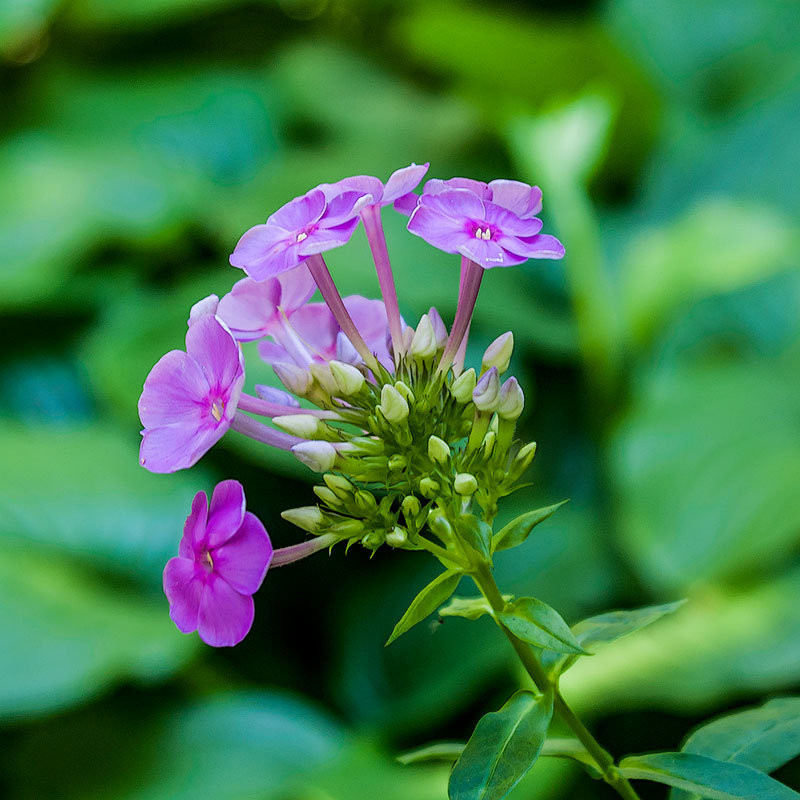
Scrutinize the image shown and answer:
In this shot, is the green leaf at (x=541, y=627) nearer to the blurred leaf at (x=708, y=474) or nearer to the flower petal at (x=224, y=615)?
the flower petal at (x=224, y=615)

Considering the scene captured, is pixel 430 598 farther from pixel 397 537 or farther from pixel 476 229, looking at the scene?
pixel 476 229

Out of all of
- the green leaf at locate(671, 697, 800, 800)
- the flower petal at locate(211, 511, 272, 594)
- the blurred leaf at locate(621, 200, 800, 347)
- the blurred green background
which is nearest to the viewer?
the flower petal at locate(211, 511, 272, 594)

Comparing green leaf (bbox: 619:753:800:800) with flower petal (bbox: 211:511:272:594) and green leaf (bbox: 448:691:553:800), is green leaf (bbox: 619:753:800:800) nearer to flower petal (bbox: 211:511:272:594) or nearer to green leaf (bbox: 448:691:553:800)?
green leaf (bbox: 448:691:553:800)

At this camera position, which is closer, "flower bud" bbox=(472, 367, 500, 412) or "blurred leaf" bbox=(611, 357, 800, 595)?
"flower bud" bbox=(472, 367, 500, 412)

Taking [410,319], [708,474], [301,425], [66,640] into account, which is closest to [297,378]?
[301,425]

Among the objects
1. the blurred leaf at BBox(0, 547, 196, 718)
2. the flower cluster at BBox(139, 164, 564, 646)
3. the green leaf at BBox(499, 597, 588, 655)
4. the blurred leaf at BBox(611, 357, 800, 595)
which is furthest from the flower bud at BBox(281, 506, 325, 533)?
the blurred leaf at BBox(611, 357, 800, 595)

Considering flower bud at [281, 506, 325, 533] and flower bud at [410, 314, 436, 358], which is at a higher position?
flower bud at [410, 314, 436, 358]
